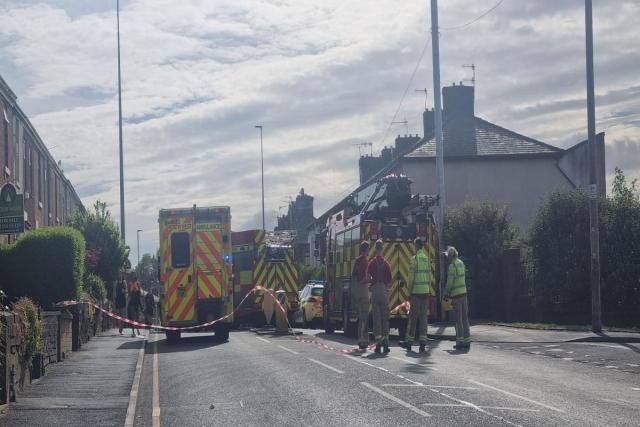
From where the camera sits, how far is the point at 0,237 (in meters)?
25.3

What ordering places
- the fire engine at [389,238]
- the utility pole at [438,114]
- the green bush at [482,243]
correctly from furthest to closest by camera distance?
the green bush at [482,243] → the utility pole at [438,114] → the fire engine at [389,238]

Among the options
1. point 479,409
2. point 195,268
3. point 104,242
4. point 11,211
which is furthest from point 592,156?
point 104,242

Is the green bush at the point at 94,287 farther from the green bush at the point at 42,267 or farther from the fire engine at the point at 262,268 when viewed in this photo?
the green bush at the point at 42,267

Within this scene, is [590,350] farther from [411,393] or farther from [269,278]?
[269,278]

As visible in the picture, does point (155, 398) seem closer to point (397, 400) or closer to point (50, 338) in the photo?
point (397, 400)

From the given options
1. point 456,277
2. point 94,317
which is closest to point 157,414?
point 456,277

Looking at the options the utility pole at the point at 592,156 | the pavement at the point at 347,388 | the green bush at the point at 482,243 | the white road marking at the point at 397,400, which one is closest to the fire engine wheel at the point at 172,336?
the pavement at the point at 347,388

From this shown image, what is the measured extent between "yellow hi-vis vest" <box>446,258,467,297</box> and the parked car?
41.9 ft

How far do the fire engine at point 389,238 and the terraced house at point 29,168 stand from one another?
8.02 m

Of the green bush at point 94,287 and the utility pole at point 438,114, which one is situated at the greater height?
the utility pole at point 438,114

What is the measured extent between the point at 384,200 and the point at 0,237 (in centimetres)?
1074

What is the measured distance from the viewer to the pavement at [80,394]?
33.5 ft

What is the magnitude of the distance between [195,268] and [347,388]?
449 inches

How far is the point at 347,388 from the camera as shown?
1184 centimetres
